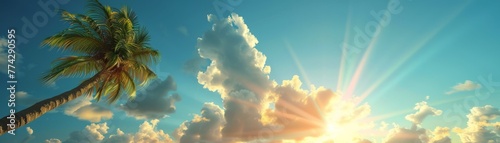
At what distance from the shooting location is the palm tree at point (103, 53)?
13.0 meters

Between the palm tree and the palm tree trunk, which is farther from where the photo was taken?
the palm tree

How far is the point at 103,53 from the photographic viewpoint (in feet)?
46.1

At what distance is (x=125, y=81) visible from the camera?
53.2 ft

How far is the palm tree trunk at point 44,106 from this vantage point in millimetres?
8702

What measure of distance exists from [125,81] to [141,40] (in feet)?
8.81

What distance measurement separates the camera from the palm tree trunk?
8.70m

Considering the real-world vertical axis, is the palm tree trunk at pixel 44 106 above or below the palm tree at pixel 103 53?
below

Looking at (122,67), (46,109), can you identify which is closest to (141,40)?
(122,67)

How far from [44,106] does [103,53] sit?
4.35 m

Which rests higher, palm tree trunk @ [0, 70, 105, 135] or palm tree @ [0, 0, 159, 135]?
palm tree @ [0, 0, 159, 135]

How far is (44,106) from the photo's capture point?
10.4 meters

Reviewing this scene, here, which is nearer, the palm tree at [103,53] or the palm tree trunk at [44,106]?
the palm tree trunk at [44,106]

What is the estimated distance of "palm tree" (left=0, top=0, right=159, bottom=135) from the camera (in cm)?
1298

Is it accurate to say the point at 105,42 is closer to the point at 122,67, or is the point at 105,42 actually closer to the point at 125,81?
the point at 122,67
